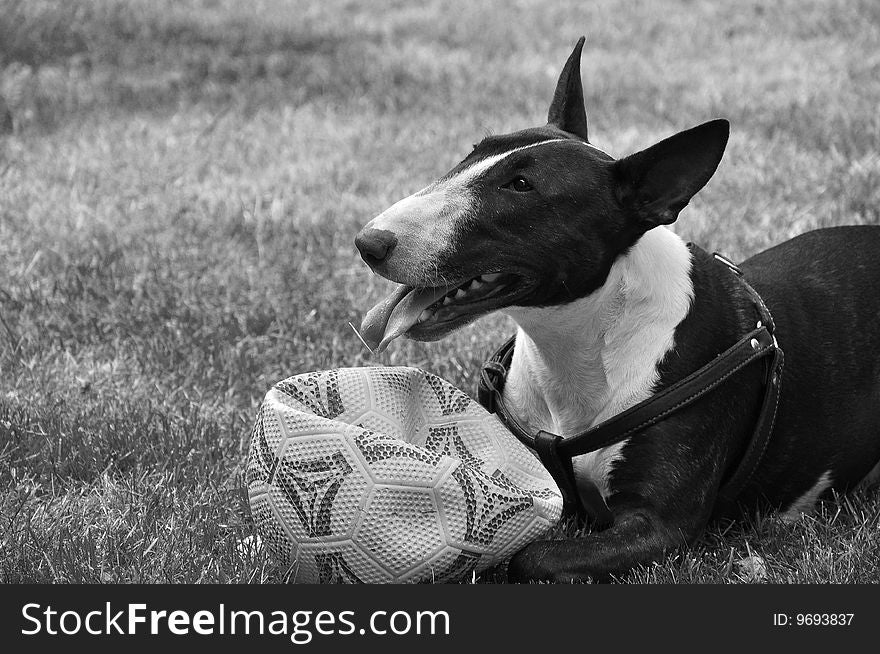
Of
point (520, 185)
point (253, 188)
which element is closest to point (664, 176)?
point (520, 185)

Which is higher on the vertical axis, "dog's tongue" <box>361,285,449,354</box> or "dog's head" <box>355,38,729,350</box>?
"dog's head" <box>355,38,729,350</box>

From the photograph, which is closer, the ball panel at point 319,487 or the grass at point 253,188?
the ball panel at point 319,487

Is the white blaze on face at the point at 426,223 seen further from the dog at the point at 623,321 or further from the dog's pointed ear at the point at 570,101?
the dog's pointed ear at the point at 570,101

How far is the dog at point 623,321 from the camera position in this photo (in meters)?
3.26

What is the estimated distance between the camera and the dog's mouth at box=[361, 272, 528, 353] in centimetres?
331

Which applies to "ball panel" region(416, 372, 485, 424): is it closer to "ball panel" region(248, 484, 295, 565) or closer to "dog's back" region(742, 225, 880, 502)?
"ball panel" region(248, 484, 295, 565)

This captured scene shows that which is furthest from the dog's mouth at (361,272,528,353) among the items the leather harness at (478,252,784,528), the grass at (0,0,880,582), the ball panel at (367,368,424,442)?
the grass at (0,0,880,582)

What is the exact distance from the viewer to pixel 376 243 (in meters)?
3.16

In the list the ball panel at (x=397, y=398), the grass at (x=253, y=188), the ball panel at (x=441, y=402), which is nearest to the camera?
the ball panel at (x=397, y=398)

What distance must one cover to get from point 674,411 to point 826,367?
0.67 m

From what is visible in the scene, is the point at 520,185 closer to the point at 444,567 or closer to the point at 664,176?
the point at 664,176

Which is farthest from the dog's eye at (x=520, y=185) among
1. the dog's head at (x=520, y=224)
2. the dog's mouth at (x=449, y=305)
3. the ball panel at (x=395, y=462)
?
the ball panel at (x=395, y=462)

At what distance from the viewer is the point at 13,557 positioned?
3279 millimetres

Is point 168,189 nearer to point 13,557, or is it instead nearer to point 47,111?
point 47,111
